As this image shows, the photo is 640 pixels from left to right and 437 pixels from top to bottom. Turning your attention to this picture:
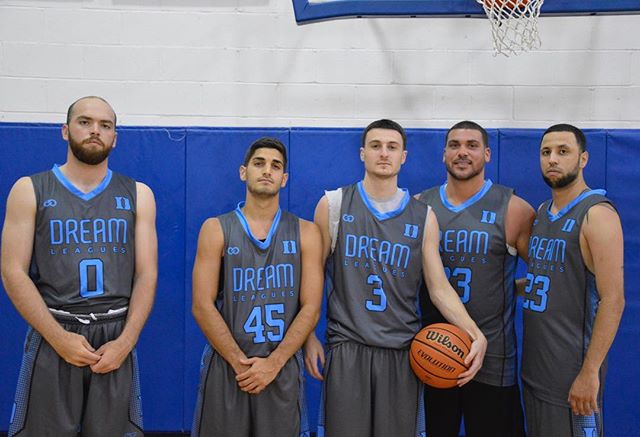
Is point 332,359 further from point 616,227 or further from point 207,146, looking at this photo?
point 207,146

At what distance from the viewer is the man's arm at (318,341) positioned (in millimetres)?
2773

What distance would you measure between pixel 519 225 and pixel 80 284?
1.98 meters

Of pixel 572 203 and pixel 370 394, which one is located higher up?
pixel 572 203

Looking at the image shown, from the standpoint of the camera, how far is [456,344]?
2641 mm

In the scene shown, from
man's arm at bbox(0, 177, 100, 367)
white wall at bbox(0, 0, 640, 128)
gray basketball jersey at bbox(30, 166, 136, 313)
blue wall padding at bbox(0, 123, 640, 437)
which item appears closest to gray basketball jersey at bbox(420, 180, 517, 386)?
blue wall padding at bbox(0, 123, 640, 437)

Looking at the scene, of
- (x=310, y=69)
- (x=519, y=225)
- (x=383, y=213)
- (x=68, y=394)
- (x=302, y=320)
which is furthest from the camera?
(x=310, y=69)

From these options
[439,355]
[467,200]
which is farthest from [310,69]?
[439,355]

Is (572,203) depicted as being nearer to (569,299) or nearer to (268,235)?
(569,299)

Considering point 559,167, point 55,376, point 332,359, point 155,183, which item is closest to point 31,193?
point 55,376

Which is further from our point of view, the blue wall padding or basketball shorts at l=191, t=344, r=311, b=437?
the blue wall padding

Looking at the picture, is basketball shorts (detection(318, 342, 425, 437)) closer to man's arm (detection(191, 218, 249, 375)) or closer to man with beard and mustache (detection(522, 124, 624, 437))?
man's arm (detection(191, 218, 249, 375))

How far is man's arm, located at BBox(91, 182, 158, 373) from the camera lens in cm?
261

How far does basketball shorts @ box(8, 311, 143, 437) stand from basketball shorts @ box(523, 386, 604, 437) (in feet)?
5.71

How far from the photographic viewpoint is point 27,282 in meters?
2.61
